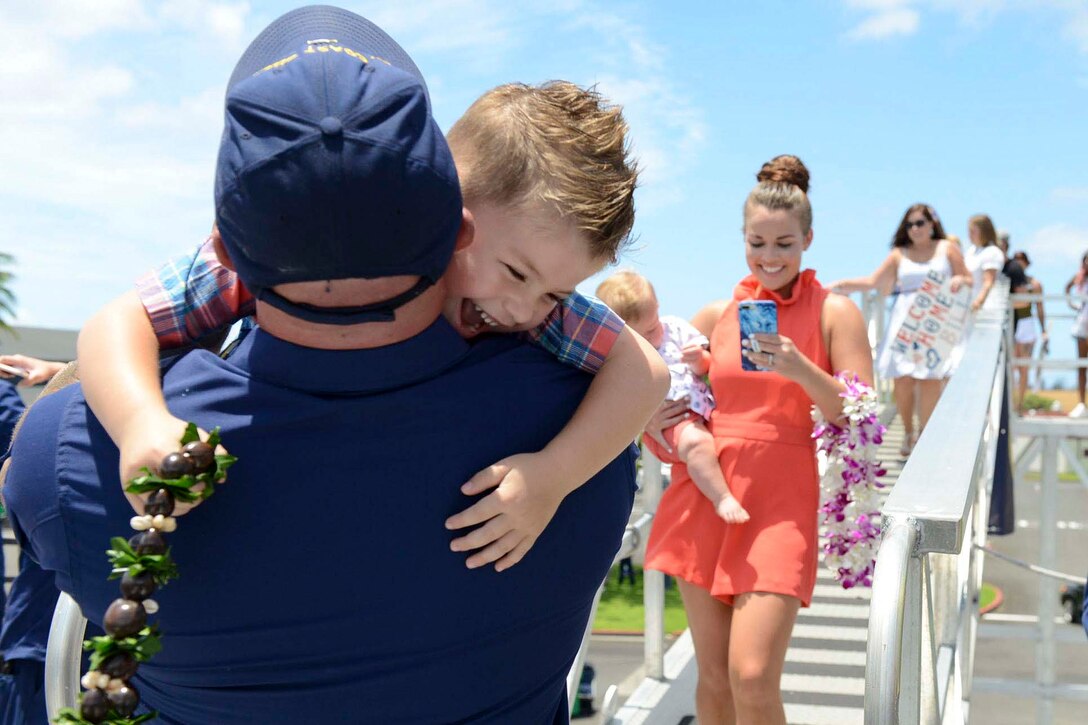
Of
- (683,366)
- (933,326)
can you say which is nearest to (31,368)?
(683,366)

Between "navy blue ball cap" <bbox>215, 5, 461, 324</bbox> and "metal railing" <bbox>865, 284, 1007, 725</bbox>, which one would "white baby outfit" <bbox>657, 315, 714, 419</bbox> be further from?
"navy blue ball cap" <bbox>215, 5, 461, 324</bbox>

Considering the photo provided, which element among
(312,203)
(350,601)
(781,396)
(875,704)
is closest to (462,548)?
(350,601)

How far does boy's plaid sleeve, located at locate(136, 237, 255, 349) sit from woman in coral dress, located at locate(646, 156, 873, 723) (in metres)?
2.20

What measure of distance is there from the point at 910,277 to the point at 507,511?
287 inches

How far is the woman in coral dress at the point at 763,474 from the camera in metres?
3.08

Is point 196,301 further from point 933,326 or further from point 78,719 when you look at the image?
point 933,326

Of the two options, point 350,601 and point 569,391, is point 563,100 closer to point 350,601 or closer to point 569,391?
point 569,391

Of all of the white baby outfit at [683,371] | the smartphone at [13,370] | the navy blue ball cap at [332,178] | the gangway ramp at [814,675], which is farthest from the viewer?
the gangway ramp at [814,675]

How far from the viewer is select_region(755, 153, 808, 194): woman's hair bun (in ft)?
11.7

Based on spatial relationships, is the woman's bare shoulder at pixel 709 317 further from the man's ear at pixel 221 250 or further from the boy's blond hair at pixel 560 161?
the man's ear at pixel 221 250

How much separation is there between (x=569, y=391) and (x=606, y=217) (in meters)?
0.22

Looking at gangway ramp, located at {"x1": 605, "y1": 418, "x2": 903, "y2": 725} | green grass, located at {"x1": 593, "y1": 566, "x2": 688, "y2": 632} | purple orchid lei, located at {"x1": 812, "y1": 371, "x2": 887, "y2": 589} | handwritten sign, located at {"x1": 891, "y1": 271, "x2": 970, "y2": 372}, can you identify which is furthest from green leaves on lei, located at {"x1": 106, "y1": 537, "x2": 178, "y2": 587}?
green grass, located at {"x1": 593, "y1": 566, "x2": 688, "y2": 632}

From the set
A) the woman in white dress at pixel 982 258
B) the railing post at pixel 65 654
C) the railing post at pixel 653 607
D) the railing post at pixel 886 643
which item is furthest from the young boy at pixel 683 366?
the woman in white dress at pixel 982 258

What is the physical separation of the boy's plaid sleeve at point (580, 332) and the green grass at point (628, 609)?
1018 inches
